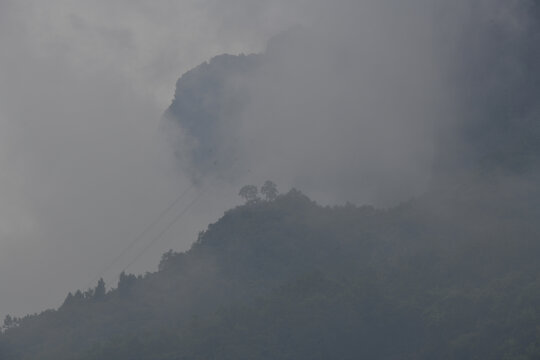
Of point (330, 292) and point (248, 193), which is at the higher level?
point (248, 193)

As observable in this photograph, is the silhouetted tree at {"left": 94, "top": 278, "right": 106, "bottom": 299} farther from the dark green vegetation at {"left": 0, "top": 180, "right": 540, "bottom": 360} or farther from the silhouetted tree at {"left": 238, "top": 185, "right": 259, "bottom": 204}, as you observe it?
the silhouetted tree at {"left": 238, "top": 185, "right": 259, "bottom": 204}

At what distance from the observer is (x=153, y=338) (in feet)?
132

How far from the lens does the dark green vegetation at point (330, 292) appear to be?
38.1 metres

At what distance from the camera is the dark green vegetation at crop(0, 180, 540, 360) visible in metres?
38.1

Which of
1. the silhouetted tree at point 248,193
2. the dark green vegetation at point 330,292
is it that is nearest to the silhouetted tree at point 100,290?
the dark green vegetation at point 330,292

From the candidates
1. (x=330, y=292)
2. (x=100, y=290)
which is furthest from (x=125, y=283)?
(x=330, y=292)

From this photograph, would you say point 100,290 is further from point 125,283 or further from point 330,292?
point 330,292

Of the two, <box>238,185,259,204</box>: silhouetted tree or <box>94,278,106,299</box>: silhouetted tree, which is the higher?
<box>238,185,259,204</box>: silhouetted tree

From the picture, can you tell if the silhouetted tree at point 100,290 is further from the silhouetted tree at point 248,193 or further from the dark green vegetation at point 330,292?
the silhouetted tree at point 248,193

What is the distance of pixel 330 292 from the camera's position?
41.2 m

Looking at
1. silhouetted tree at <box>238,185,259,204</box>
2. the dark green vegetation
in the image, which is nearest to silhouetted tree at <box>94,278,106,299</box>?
the dark green vegetation

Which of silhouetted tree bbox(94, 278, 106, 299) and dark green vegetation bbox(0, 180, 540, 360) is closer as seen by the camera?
dark green vegetation bbox(0, 180, 540, 360)

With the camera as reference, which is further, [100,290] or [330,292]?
[100,290]

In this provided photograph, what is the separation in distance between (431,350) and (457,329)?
1.39 meters
